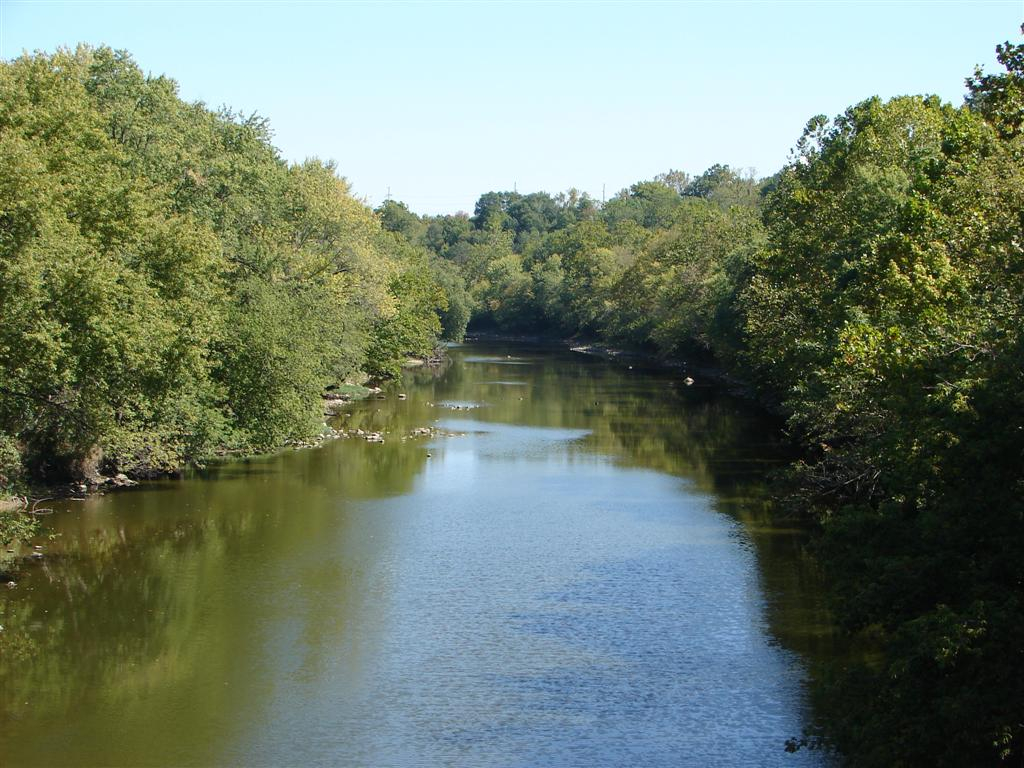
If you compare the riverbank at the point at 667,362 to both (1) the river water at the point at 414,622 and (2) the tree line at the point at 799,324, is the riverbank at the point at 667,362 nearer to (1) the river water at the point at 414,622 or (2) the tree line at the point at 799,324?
(2) the tree line at the point at 799,324

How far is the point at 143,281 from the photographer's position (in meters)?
30.5

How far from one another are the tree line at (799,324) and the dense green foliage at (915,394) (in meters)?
0.06

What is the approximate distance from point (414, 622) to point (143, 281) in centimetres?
1274

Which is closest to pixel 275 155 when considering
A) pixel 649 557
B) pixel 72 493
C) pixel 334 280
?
pixel 334 280

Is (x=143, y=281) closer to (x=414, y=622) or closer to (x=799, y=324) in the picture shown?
(x=414, y=622)

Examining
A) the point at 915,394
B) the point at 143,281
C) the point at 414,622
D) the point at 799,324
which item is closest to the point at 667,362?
the point at 799,324

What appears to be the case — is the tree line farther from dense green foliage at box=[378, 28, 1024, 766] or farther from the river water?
the river water

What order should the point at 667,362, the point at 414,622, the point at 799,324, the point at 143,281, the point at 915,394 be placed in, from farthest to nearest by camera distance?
1. the point at 667,362
2. the point at 799,324
3. the point at 143,281
4. the point at 414,622
5. the point at 915,394

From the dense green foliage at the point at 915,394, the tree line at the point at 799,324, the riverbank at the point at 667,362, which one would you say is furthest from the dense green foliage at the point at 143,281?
the riverbank at the point at 667,362

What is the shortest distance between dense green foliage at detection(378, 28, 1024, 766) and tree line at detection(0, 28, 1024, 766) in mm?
55

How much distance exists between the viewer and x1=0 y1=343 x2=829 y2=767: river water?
62.6 feet

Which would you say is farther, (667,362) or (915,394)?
(667,362)

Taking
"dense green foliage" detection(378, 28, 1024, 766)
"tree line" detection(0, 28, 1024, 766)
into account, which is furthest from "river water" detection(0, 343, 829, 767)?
"dense green foliage" detection(378, 28, 1024, 766)

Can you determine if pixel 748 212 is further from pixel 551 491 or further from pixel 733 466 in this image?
pixel 551 491
